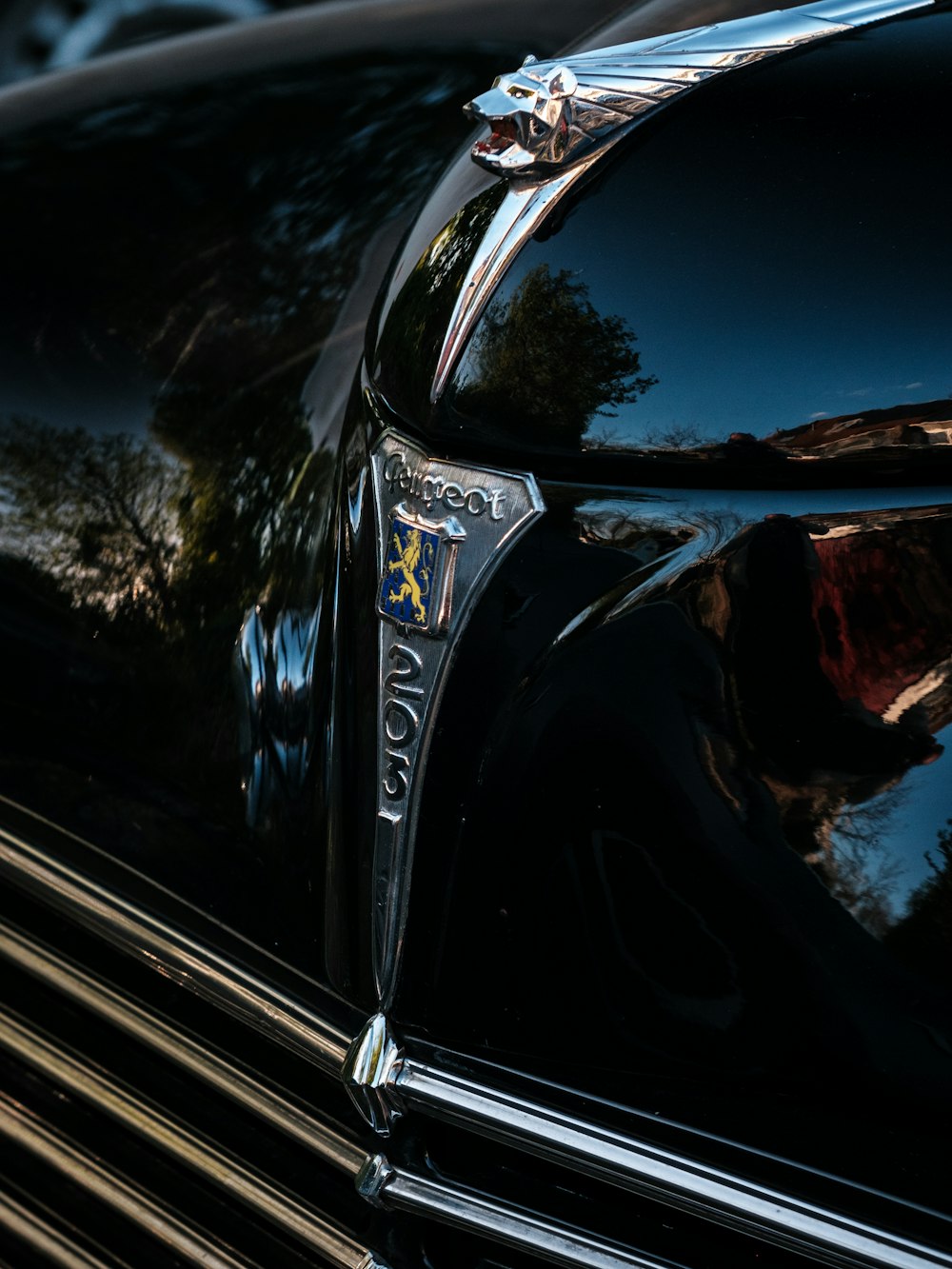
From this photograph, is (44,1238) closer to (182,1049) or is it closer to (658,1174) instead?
(182,1049)

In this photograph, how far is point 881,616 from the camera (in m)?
0.86

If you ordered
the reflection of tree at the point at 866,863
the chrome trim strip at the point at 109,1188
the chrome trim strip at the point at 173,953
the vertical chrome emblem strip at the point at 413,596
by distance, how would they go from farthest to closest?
1. the chrome trim strip at the point at 109,1188
2. the chrome trim strip at the point at 173,953
3. the vertical chrome emblem strip at the point at 413,596
4. the reflection of tree at the point at 866,863

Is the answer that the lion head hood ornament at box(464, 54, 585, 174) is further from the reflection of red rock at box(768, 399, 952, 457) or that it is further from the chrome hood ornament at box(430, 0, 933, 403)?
the reflection of red rock at box(768, 399, 952, 457)

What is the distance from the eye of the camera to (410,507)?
3.28 ft

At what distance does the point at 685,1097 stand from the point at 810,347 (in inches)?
18.6

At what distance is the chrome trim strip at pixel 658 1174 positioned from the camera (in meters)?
0.85

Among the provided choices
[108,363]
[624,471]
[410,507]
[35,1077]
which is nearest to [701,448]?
[624,471]

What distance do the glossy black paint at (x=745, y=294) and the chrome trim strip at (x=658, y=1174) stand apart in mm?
425

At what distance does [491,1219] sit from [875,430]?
581 millimetres

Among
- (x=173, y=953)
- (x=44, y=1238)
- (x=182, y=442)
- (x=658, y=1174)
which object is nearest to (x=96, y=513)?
(x=182, y=442)

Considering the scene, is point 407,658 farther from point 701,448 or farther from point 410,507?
point 701,448

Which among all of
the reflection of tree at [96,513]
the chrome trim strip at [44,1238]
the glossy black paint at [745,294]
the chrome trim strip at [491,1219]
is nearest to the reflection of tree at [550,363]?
the glossy black paint at [745,294]

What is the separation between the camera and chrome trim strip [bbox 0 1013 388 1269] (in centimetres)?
110

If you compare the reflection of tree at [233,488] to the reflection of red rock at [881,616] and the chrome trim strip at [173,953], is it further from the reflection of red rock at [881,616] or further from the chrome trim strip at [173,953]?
the reflection of red rock at [881,616]
